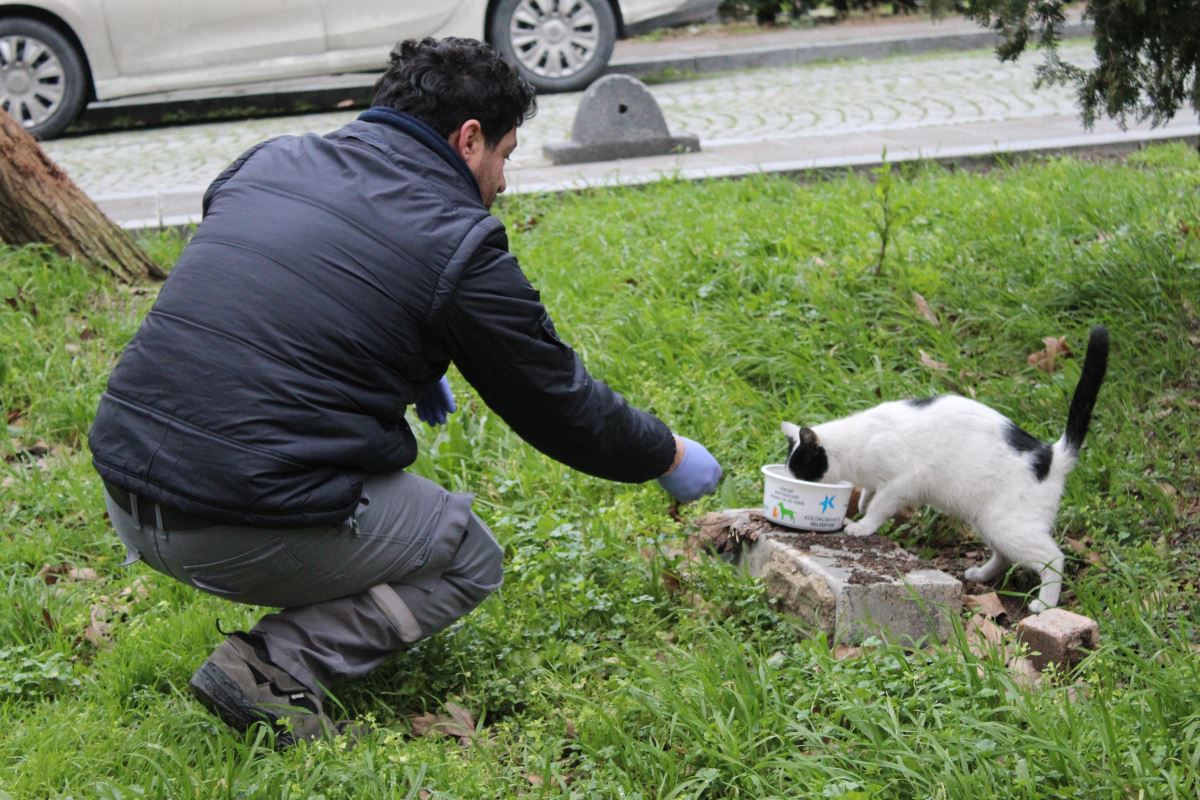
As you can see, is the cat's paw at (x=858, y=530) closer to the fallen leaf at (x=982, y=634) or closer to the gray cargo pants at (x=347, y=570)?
the fallen leaf at (x=982, y=634)

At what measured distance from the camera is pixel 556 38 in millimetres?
11312

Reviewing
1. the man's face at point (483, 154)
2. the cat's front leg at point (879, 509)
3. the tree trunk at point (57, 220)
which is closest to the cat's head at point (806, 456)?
the cat's front leg at point (879, 509)

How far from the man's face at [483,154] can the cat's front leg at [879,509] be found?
1523 mm

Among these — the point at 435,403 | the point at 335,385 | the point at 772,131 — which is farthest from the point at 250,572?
the point at 772,131

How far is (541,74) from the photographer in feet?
37.7

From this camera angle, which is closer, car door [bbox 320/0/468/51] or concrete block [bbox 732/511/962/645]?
concrete block [bbox 732/511/962/645]

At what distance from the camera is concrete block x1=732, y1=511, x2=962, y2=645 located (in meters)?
3.38

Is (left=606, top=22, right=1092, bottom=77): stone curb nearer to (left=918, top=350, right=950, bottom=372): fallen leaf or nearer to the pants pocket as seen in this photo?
(left=918, top=350, right=950, bottom=372): fallen leaf

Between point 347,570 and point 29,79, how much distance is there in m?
8.83

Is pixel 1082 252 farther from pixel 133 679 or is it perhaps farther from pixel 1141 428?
pixel 133 679

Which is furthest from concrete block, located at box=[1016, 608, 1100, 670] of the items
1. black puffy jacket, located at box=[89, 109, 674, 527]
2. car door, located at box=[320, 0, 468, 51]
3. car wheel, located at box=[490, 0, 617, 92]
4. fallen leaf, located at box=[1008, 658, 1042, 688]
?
car door, located at box=[320, 0, 468, 51]

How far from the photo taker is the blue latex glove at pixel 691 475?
349cm

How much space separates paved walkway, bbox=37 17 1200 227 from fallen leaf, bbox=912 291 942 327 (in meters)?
2.51

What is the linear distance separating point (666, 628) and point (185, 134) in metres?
8.72
